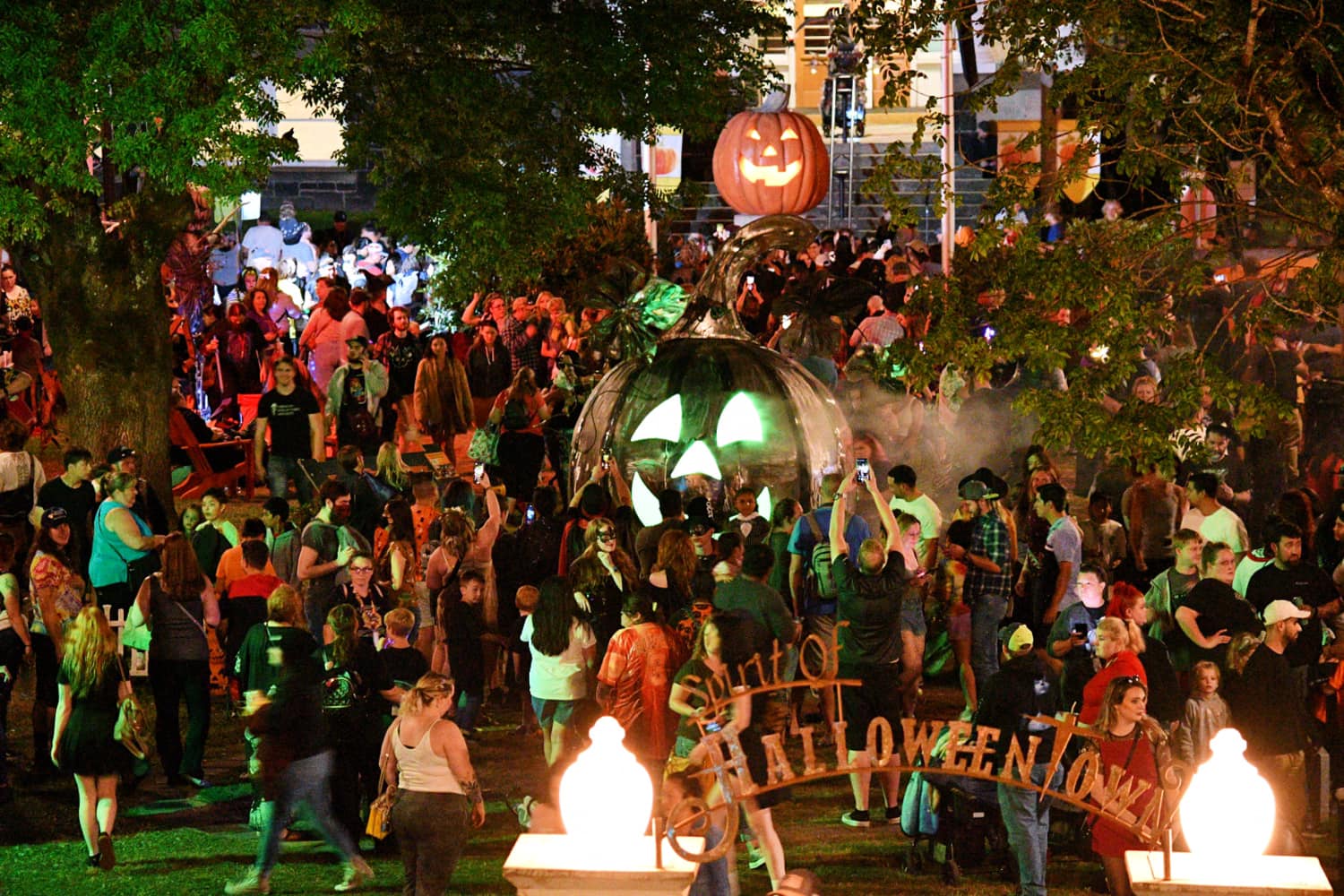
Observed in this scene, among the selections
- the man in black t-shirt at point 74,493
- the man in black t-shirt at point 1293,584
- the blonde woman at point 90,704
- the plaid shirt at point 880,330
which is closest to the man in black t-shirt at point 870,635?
the man in black t-shirt at point 1293,584

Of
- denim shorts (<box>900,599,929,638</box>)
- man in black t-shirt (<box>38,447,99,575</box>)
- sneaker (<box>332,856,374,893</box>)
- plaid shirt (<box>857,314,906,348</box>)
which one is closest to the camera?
sneaker (<box>332,856,374,893</box>)

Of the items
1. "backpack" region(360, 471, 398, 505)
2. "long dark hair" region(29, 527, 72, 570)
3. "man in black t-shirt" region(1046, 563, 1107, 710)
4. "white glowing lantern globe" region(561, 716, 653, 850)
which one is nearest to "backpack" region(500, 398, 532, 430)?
"backpack" region(360, 471, 398, 505)

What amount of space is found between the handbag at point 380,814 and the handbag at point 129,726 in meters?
1.23

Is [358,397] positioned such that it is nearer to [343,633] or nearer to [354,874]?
[343,633]

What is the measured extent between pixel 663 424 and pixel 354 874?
5.71 meters

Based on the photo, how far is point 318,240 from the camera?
107 feet

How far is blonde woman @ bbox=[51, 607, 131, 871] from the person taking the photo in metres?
10.3

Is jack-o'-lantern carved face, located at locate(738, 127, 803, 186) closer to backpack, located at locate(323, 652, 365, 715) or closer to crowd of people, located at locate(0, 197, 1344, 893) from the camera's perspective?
crowd of people, located at locate(0, 197, 1344, 893)

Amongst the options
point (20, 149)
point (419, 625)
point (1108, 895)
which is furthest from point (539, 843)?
point (20, 149)

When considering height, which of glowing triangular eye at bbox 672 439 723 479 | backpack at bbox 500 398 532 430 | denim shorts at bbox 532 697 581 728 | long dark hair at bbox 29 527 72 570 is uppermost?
backpack at bbox 500 398 532 430

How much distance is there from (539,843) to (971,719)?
5584 mm

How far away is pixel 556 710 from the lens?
11.2 meters

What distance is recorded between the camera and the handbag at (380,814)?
9.91 metres

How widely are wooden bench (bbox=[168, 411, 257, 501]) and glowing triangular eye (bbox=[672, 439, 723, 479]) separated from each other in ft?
18.0
